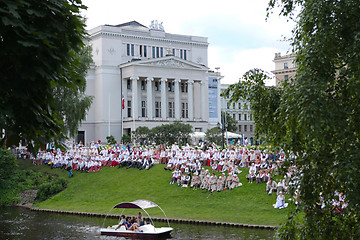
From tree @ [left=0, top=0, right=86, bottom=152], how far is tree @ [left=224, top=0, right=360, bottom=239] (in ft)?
15.4

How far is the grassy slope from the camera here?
33.2 metres

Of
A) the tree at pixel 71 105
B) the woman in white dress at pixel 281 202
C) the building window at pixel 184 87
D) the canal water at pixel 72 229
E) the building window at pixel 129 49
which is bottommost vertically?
the canal water at pixel 72 229

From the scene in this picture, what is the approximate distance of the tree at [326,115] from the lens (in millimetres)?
10180

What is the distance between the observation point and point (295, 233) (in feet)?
39.1

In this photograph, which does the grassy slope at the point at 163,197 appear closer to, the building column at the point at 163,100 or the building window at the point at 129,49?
the building column at the point at 163,100

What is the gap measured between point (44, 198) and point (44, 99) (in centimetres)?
3979

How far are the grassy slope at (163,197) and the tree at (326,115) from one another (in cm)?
1863

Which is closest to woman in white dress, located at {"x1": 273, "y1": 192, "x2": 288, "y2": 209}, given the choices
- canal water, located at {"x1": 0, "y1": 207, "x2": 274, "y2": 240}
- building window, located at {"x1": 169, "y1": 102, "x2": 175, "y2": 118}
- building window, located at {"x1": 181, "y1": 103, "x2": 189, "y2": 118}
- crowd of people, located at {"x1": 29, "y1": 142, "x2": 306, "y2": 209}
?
crowd of people, located at {"x1": 29, "y1": 142, "x2": 306, "y2": 209}

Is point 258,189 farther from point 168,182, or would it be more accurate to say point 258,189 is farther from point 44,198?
point 44,198

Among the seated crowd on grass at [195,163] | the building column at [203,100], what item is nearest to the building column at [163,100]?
the building column at [203,100]

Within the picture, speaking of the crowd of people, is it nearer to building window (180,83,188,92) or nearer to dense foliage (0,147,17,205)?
dense foliage (0,147,17,205)

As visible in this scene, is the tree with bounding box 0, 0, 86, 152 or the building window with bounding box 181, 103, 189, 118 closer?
the tree with bounding box 0, 0, 86, 152

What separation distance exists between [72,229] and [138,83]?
6465 cm

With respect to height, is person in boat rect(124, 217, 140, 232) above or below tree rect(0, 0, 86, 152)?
below
